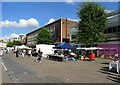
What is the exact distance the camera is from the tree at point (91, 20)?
47.6m

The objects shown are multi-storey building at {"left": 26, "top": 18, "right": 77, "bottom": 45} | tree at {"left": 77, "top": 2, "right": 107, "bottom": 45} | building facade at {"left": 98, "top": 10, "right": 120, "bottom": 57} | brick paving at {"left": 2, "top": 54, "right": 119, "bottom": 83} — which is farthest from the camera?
multi-storey building at {"left": 26, "top": 18, "right": 77, "bottom": 45}

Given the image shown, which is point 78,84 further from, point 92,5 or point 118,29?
point 118,29

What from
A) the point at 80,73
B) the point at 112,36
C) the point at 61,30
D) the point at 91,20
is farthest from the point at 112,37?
the point at 61,30

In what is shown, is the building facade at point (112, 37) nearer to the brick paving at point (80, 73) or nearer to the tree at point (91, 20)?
the tree at point (91, 20)

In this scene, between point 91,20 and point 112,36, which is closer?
point 91,20

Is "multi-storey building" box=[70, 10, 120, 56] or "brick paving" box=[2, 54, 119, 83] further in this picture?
"multi-storey building" box=[70, 10, 120, 56]

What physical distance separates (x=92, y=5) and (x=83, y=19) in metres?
3.02

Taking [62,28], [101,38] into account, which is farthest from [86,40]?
[62,28]

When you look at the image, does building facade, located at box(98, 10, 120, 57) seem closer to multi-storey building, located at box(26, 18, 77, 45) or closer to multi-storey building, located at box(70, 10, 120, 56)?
multi-storey building, located at box(70, 10, 120, 56)

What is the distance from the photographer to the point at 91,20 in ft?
157

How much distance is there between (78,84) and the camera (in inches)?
523

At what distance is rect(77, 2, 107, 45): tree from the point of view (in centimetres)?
4756

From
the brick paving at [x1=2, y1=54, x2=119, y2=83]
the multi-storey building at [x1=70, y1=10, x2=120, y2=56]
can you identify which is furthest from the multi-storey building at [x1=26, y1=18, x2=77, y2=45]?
the brick paving at [x1=2, y1=54, x2=119, y2=83]

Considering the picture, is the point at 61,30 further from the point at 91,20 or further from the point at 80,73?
the point at 80,73
